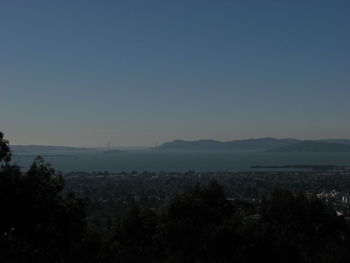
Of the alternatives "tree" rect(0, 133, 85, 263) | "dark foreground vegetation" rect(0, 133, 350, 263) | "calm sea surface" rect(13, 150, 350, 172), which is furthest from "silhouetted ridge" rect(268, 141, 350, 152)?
"tree" rect(0, 133, 85, 263)

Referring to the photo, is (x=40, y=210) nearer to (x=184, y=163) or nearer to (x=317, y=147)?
(x=184, y=163)

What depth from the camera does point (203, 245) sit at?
945cm

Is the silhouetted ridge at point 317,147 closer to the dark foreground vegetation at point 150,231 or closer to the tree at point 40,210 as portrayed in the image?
the dark foreground vegetation at point 150,231

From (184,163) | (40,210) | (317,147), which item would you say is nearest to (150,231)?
(40,210)

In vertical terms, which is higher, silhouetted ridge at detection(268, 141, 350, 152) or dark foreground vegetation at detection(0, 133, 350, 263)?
silhouetted ridge at detection(268, 141, 350, 152)

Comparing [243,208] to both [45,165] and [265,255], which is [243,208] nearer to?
[265,255]

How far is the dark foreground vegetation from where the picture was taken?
7184 millimetres

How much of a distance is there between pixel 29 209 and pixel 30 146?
151 m

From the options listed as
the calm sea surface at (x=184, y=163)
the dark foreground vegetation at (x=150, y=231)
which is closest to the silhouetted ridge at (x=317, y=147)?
the calm sea surface at (x=184, y=163)

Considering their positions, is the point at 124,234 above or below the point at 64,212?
below

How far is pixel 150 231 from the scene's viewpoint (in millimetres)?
12281

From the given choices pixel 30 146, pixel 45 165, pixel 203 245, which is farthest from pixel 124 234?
pixel 30 146

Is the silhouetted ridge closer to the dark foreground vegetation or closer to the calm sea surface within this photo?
the calm sea surface

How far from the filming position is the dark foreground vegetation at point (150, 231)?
7.18 m
